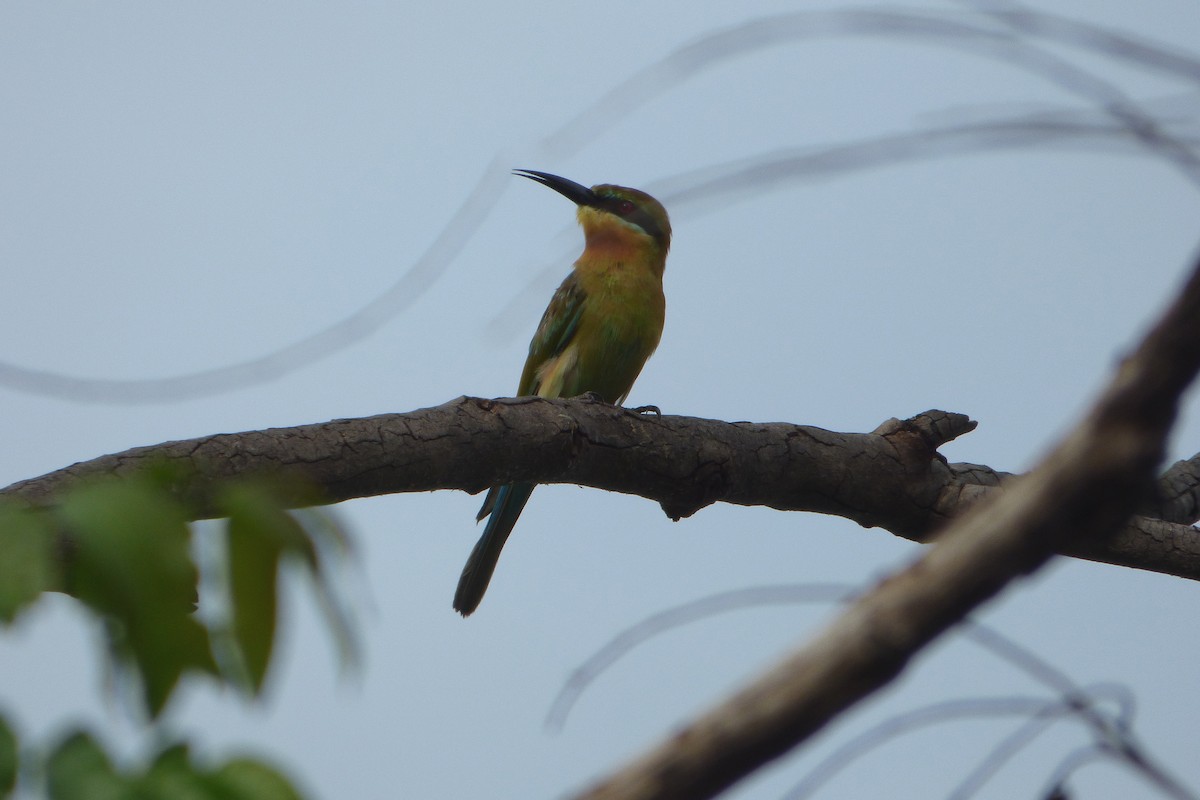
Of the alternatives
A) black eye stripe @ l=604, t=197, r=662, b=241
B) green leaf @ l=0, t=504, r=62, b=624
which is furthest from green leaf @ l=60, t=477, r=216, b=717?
black eye stripe @ l=604, t=197, r=662, b=241

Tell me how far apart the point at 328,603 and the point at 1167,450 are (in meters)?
0.94

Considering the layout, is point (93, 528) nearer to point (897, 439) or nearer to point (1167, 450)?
point (1167, 450)

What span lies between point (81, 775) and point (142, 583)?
0.21 m

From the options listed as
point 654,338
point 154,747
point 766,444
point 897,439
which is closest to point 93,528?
point 154,747

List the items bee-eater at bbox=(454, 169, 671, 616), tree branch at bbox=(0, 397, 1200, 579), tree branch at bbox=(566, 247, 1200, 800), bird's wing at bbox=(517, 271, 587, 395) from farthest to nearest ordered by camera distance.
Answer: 1. bird's wing at bbox=(517, 271, 587, 395)
2. bee-eater at bbox=(454, 169, 671, 616)
3. tree branch at bbox=(0, 397, 1200, 579)
4. tree branch at bbox=(566, 247, 1200, 800)

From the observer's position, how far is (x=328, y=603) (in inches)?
52.6

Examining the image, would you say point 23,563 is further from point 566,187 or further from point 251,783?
point 566,187

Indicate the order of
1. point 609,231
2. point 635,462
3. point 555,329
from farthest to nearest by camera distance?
point 609,231 < point 555,329 < point 635,462

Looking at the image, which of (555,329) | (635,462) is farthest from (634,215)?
(635,462)

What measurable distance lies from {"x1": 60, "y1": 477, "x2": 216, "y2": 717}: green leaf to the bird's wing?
5215 millimetres

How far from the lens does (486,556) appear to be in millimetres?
5883

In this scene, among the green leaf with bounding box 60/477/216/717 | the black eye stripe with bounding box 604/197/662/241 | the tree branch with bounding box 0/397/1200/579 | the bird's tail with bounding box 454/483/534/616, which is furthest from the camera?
the black eye stripe with bounding box 604/197/662/241

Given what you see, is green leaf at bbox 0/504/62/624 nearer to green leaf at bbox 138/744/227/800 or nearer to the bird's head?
green leaf at bbox 138/744/227/800

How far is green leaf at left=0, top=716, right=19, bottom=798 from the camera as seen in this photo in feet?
3.92
